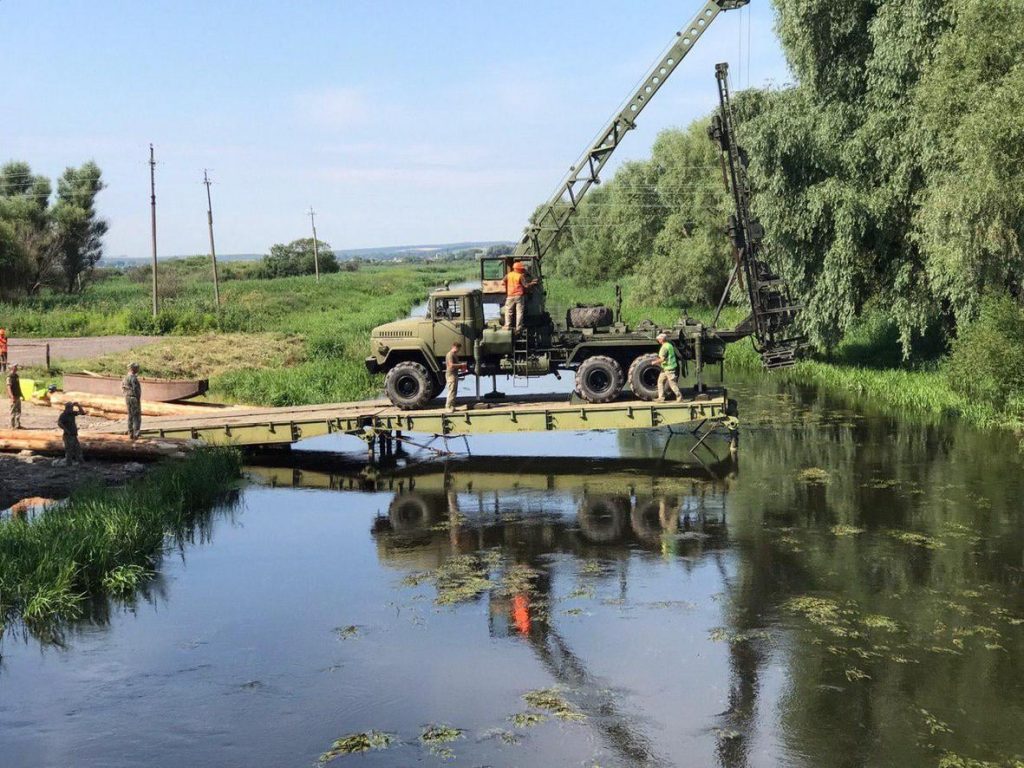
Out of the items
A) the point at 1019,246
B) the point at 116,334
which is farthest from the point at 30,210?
the point at 1019,246

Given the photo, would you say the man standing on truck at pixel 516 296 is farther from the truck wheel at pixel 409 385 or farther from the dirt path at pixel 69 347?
the dirt path at pixel 69 347

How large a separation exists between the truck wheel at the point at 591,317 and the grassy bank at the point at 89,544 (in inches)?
316

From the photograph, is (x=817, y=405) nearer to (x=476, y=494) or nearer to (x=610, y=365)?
(x=610, y=365)

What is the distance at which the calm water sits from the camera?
8.84 m

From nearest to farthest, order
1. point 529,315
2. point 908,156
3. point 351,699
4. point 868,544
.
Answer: point 351,699 < point 868,544 < point 529,315 < point 908,156

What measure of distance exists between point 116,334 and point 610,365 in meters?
30.5

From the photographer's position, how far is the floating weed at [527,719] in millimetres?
9094

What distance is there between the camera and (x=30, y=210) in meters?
64.1

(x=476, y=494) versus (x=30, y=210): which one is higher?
(x=30, y=210)

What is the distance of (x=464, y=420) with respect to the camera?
1942 centimetres

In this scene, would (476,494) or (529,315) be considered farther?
(529,315)

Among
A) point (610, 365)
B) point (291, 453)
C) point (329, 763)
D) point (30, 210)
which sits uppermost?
point (30, 210)

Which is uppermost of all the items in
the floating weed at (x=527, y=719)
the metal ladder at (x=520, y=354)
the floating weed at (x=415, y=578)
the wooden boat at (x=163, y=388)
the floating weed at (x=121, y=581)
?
the metal ladder at (x=520, y=354)

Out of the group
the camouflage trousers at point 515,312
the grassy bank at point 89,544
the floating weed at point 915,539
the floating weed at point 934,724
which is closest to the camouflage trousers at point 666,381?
the camouflage trousers at point 515,312
